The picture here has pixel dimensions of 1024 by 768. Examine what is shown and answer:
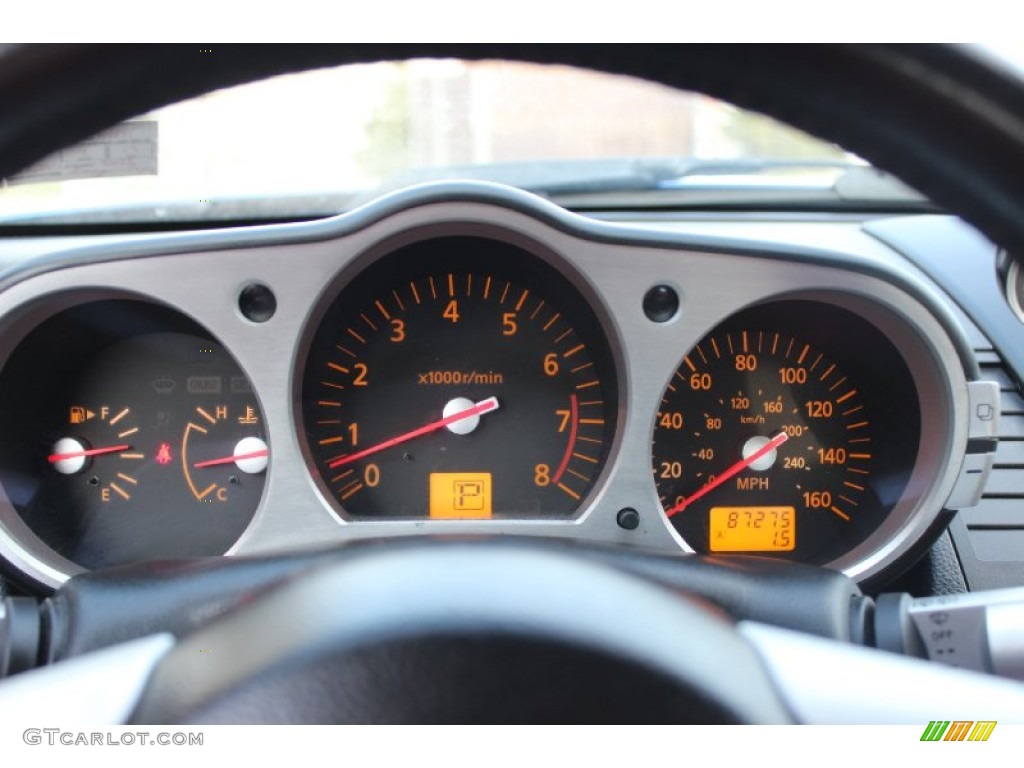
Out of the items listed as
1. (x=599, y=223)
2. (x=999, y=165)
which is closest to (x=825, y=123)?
(x=999, y=165)

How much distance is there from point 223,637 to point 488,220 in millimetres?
1439

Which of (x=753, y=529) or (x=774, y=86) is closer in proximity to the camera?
(x=774, y=86)

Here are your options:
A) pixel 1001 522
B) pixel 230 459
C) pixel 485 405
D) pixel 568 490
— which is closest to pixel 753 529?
pixel 568 490

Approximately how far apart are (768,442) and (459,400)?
2.71 ft

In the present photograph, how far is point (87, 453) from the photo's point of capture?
283cm

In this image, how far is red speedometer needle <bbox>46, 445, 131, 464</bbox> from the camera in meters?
2.81

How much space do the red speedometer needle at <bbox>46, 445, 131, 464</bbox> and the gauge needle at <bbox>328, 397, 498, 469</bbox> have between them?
1.92 ft

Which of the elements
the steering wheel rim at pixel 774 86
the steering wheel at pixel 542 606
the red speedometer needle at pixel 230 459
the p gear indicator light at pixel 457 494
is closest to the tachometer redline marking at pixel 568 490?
the p gear indicator light at pixel 457 494

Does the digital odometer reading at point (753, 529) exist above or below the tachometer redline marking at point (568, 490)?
below

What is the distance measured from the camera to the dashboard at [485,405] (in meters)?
2.51

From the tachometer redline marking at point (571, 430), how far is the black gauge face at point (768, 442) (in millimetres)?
215

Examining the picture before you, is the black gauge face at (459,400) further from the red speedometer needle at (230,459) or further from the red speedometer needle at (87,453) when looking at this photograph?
the red speedometer needle at (87,453)
